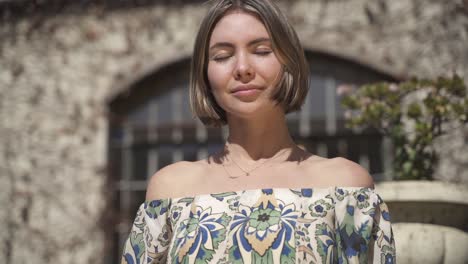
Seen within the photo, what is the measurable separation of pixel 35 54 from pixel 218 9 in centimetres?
441

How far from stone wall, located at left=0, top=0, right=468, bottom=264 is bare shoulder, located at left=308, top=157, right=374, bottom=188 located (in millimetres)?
3634

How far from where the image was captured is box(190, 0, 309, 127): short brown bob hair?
147 centimetres

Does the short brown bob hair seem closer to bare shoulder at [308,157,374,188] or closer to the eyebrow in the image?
the eyebrow

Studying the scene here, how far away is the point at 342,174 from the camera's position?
1443mm

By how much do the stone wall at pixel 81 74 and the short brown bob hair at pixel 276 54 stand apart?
11.7ft

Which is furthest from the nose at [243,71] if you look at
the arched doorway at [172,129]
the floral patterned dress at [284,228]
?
Answer: the arched doorway at [172,129]

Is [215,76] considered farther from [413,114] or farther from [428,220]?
[413,114]

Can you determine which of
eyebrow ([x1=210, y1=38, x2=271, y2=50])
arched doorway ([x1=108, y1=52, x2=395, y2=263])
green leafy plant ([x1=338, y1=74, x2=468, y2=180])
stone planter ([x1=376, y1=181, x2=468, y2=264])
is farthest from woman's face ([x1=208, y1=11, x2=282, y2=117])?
arched doorway ([x1=108, y1=52, x2=395, y2=263])

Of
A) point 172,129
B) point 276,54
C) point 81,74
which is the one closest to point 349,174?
point 276,54

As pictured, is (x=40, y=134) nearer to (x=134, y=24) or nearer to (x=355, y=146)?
(x=134, y=24)

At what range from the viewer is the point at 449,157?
187 inches

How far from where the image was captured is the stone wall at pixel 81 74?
506 centimetres

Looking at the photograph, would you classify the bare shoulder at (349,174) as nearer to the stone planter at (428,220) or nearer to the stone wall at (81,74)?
the stone planter at (428,220)

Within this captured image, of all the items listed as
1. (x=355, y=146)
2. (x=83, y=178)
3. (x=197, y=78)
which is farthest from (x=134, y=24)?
(x=197, y=78)
